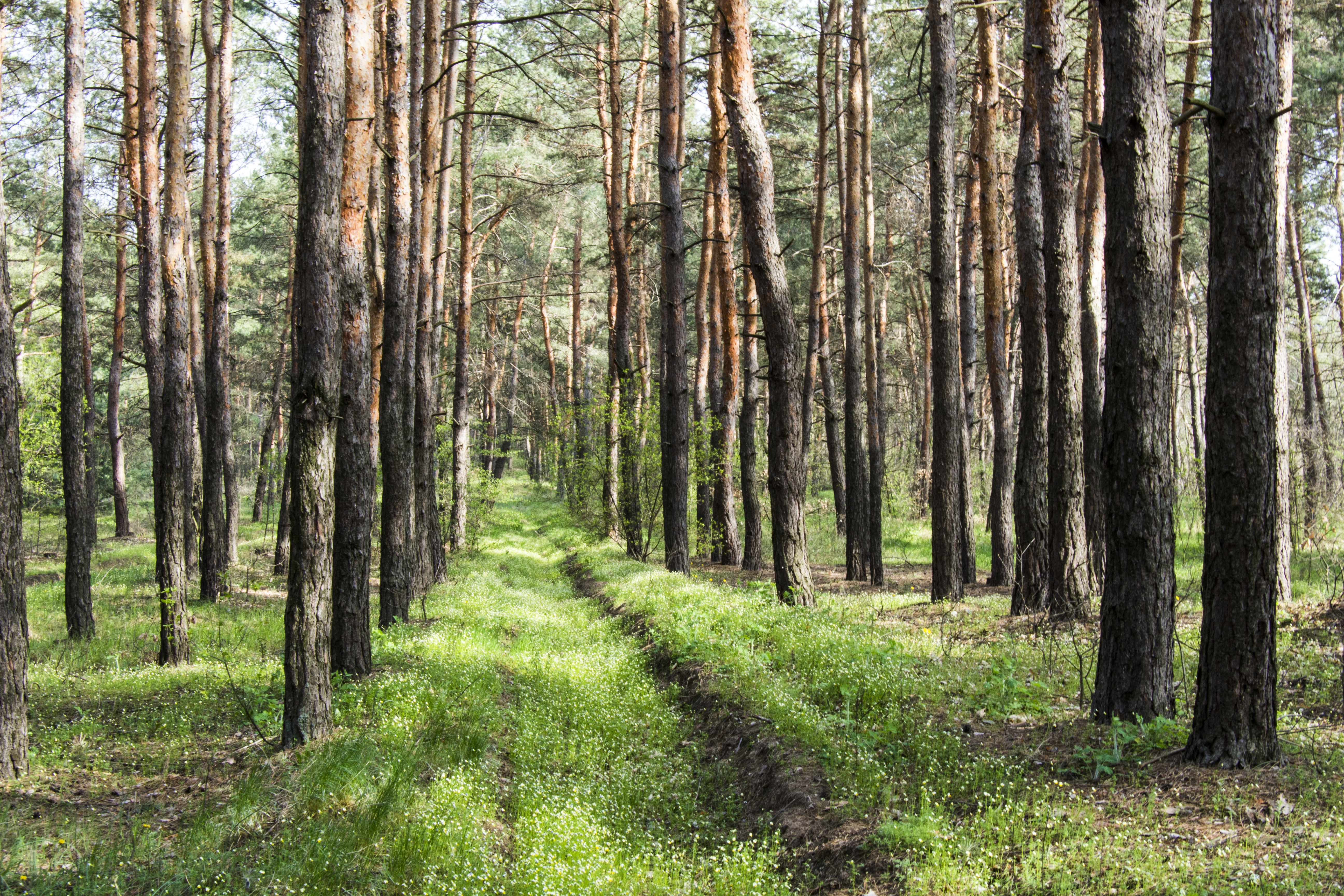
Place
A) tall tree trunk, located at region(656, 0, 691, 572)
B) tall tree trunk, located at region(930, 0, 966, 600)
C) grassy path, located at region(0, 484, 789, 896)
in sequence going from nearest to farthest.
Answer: grassy path, located at region(0, 484, 789, 896)
tall tree trunk, located at region(930, 0, 966, 600)
tall tree trunk, located at region(656, 0, 691, 572)

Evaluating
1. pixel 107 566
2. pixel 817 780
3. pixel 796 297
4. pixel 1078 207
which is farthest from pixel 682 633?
pixel 796 297

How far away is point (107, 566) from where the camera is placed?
18344 mm

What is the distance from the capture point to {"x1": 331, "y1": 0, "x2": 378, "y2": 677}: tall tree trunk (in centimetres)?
730

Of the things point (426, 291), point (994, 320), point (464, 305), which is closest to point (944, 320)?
point (994, 320)

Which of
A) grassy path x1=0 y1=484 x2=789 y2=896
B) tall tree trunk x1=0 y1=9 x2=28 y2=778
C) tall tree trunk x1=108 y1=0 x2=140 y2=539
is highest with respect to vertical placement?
tall tree trunk x1=108 y1=0 x2=140 y2=539

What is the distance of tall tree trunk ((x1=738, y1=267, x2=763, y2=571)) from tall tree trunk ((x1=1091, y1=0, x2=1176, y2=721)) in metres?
8.41

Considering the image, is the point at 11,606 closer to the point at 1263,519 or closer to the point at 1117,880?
the point at 1117,880

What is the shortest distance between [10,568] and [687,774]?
5027 mm

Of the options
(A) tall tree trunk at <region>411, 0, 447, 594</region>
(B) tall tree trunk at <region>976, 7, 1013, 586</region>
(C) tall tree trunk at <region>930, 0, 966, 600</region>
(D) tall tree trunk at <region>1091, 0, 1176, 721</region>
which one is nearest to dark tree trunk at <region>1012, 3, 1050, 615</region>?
(C) tall tree trunk at <region>930, 0, 966, 600</region>

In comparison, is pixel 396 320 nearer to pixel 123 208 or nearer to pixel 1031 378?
pixel 1031 378

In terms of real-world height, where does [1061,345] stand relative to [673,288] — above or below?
below

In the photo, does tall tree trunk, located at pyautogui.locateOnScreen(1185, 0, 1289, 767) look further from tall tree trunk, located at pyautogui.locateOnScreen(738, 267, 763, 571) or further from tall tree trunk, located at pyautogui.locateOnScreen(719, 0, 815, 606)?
tall tree trunk, located at pyautogui.locateOnScreen(738, 267, 763, 571)

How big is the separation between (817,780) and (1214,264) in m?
3.91

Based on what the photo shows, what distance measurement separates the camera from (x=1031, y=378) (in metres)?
9.65
